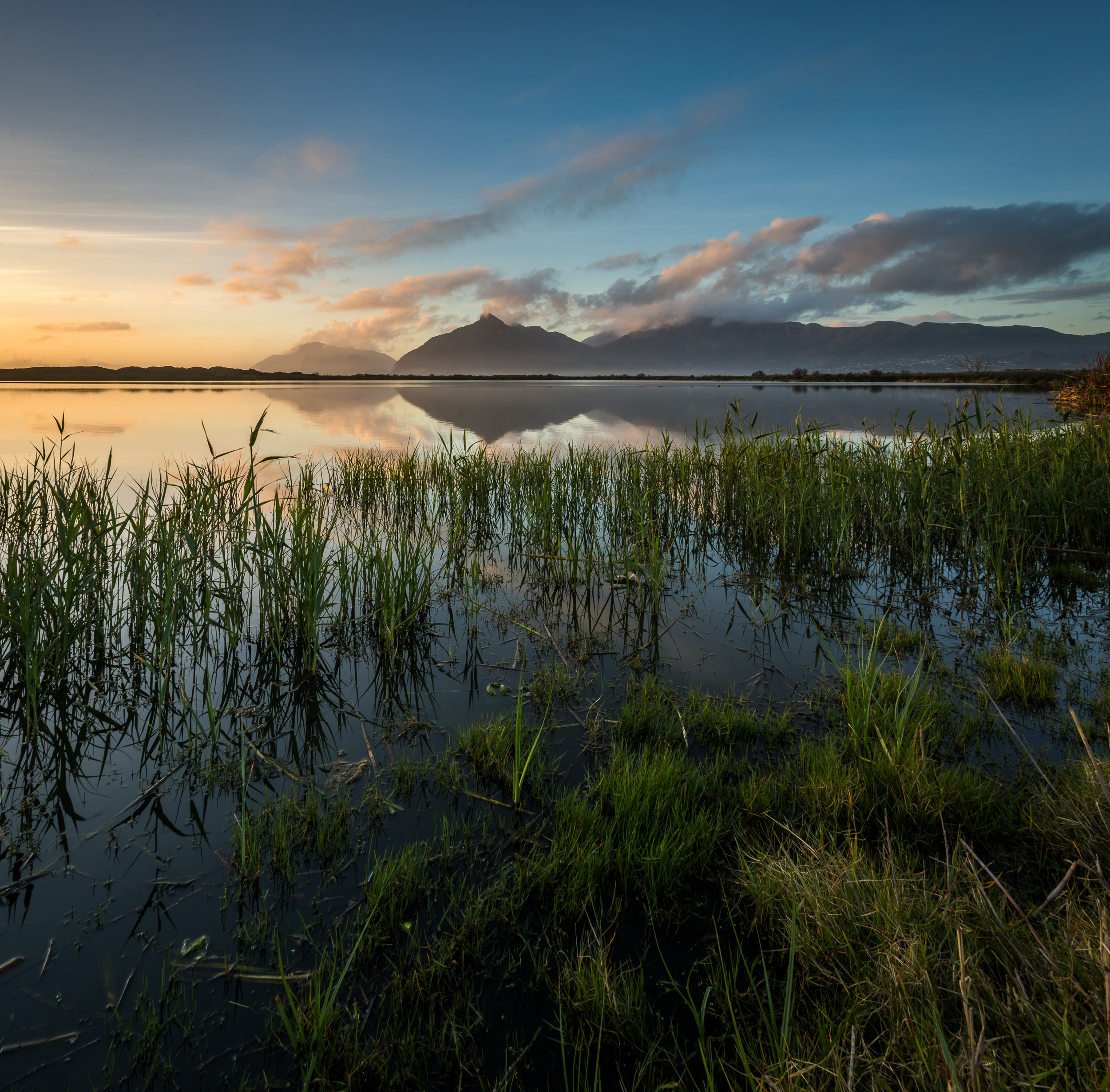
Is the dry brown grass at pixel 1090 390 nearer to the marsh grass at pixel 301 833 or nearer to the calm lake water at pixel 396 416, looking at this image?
the calm lake water at pixel 396 416

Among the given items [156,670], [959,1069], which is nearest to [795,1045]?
[959,1069]

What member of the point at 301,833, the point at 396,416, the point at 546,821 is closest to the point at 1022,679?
the point at 546,821

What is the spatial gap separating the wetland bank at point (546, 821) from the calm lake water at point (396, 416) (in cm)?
338

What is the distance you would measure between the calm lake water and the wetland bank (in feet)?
11.1

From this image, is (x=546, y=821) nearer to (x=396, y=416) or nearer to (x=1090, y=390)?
(x=1090, y=390)

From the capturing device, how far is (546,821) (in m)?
2.83

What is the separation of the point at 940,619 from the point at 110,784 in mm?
6847

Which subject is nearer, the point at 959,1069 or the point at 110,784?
the point at 959,1069

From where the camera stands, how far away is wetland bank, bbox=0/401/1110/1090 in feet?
5.72

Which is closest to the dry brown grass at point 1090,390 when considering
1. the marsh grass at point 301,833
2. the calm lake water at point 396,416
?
the calm lake water at point 396,416

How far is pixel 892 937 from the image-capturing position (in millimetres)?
1779

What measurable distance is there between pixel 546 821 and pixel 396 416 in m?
32.6

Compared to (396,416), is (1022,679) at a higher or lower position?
lower

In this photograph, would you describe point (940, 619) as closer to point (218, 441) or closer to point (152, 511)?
point (152, 511)
